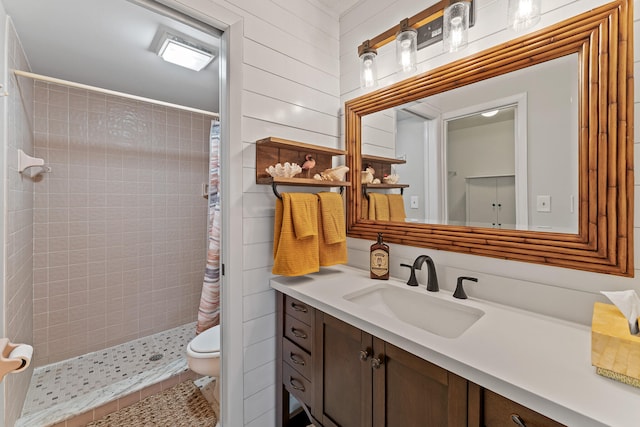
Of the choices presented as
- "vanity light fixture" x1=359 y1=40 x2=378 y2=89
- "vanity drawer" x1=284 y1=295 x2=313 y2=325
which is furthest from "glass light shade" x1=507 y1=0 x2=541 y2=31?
"vanity drawer" x1=284 y1=295 x2=313 y2=325

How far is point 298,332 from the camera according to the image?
50.2 inches

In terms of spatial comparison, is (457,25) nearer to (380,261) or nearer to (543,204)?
(543,204)

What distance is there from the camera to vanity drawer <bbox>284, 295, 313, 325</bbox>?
1213mm

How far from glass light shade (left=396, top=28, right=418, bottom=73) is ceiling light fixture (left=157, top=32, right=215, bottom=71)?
1.22m

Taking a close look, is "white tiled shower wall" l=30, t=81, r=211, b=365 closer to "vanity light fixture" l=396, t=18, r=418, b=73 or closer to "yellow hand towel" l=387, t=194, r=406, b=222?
"yellow hand towel" l=387, t=194, r=406, b=222

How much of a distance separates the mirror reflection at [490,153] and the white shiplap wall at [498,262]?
15 cm

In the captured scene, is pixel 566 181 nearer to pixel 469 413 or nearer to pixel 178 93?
pixel 469 413

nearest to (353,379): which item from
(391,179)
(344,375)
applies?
(344,375)

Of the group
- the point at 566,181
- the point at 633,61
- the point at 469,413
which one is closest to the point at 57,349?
the point at 469,413

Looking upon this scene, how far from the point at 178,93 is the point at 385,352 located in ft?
8.42

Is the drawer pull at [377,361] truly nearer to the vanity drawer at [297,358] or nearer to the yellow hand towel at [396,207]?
the vanity drawer at [297,358]

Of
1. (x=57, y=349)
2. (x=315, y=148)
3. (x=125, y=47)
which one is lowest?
(x=57, y=349)

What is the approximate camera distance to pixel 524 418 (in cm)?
61

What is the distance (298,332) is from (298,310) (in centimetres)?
10
